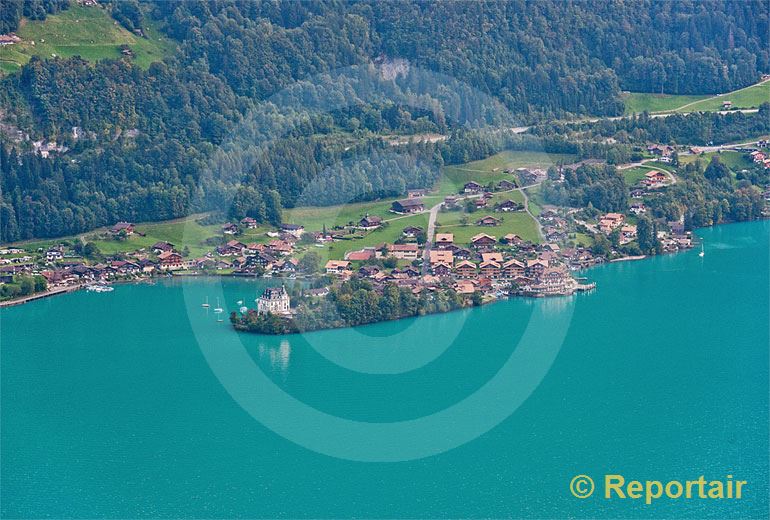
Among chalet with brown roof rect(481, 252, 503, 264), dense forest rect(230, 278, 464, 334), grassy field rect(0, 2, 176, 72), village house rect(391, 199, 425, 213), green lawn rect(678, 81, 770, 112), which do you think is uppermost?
grassy field rect(0, 2, 176, 72)

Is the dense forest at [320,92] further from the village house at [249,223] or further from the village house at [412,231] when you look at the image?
the village house at [412,231]

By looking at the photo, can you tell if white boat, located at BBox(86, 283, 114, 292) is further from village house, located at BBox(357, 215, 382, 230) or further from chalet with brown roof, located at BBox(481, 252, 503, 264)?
A: chalet with brown roof, located at BBox(481, 252, 503, 264)

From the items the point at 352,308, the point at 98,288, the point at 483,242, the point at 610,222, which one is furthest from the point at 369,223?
the point at 352,308

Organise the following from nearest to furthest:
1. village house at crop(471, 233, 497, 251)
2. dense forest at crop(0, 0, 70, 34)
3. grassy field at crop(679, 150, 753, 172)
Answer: village house at crop(471, 233, 497, 251), grassy field at crop(679, 150, 753, 172), dense forest at crop(0, 0, 70, 34)

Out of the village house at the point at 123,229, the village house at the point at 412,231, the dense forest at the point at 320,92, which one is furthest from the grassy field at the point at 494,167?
the village house at the point at 123,229

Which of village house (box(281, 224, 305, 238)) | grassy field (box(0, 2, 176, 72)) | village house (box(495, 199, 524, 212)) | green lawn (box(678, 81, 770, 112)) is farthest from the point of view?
green lawn (box(678, 81, 770, 112))

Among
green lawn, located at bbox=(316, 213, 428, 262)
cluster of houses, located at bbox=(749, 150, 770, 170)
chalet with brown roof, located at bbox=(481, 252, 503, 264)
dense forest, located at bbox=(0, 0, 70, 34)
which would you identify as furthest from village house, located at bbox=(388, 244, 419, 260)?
dense forest, located at bbox=(0, 0, 70, 34)

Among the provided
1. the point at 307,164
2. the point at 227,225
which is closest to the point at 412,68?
the point at 307,164
